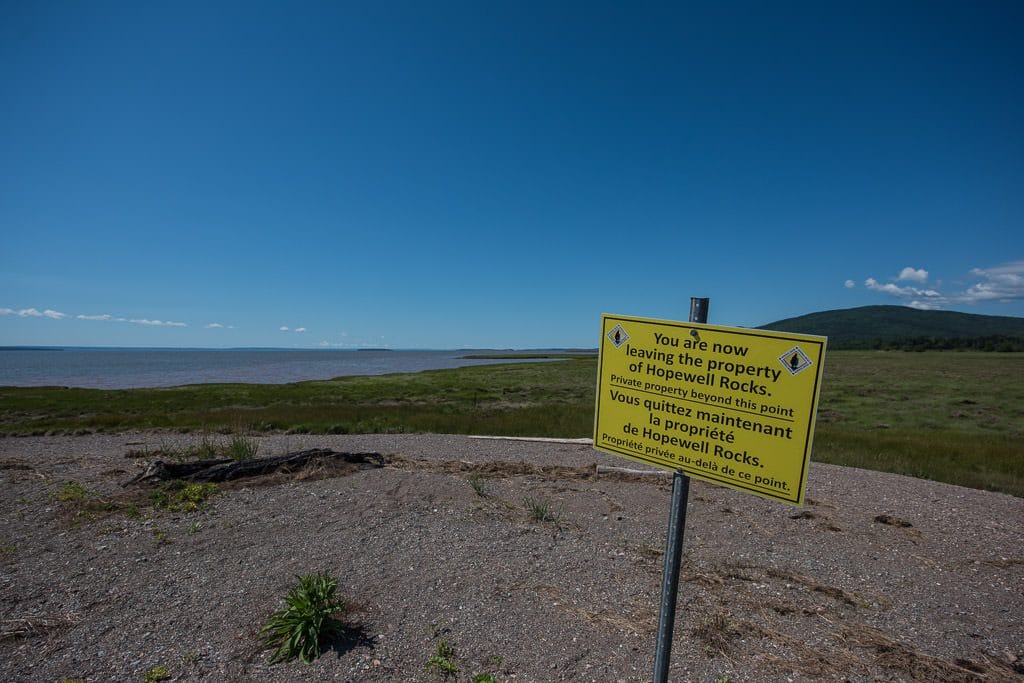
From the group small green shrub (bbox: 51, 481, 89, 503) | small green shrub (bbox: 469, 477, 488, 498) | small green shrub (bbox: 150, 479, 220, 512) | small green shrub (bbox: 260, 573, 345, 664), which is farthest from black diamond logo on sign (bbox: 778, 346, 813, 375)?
small green shrub (bbox: 51, 481, 89, 503)

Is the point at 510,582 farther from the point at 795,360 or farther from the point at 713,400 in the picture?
the point at 795,360

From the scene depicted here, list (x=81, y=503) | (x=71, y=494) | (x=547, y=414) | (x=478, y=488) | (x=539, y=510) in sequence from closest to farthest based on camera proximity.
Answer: (x=539, y=510)
(x=81, y=503)
(x=71, y=494)
(x=478, y=488)
(x=547, y=414)

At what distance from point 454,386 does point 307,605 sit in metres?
37.7

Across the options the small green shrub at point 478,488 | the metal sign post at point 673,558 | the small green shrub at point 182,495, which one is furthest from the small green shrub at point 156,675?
the small green shrub at point 478,488

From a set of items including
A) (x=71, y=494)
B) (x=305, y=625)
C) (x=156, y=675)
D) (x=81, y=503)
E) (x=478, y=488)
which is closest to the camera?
(x=156, y=675)

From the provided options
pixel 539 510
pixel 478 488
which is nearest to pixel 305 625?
pixel 539 510

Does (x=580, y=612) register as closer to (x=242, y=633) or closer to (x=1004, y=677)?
(x=242, y=633)

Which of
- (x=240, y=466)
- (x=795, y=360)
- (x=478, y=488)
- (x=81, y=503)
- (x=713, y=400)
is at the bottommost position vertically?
(x=81, y=503)

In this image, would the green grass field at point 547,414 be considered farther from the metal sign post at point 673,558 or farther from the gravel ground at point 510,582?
the metal sign post at point 673,558

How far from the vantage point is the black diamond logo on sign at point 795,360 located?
230 centimetres

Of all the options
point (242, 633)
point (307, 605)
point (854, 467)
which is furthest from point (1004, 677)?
point (854, 467)

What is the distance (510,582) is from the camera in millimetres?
5359

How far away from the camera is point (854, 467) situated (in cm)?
1247

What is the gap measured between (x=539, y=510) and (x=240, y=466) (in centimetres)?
557
